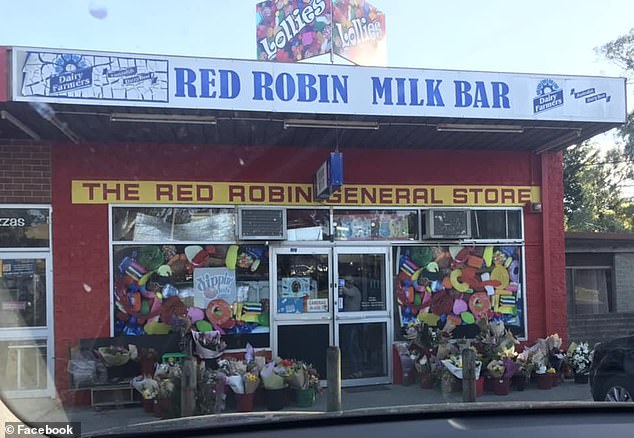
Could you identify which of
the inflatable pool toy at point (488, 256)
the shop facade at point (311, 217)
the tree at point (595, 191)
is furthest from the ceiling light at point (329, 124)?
the tree at point (595, 191)

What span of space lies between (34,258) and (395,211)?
517cm

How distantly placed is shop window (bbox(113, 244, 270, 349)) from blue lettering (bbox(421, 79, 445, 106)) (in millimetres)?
3197

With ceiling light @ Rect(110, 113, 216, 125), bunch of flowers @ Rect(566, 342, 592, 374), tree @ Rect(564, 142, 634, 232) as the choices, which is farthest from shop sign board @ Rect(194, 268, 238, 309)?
tree @ Rect(564, 142, 634, 232)

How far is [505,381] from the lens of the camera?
8.41 m

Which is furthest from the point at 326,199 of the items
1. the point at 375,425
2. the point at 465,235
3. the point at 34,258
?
the point at 375,425

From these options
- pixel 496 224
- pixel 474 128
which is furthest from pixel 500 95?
pixel 496 224

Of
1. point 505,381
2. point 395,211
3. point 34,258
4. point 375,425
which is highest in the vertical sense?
point 395,211

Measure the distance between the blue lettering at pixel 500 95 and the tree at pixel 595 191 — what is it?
22546 mm

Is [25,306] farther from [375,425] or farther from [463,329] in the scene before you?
[375,425]

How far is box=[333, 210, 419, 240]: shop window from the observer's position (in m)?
9.38

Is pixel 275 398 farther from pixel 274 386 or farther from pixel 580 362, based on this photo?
pixel 580 362

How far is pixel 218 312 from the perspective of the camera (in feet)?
29.1

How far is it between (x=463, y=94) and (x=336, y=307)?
11.6 feet

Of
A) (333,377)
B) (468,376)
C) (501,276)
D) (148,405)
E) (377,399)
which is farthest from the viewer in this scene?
(501,276)
